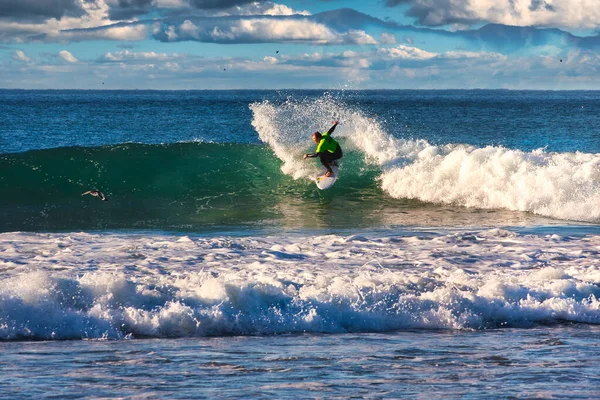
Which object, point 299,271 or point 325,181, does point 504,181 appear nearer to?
point 325,181

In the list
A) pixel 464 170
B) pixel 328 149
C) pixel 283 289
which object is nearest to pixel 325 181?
pixel 328 149

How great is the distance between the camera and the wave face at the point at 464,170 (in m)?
19.7

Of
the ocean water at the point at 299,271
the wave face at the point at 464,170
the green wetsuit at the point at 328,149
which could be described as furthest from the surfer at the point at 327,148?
the wave face at the point at 464,170

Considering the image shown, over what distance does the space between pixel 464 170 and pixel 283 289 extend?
12.4m

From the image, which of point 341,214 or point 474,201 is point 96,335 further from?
point 474,201

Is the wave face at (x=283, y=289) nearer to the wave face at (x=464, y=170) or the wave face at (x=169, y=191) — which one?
the wave face at (x=169, y=191)

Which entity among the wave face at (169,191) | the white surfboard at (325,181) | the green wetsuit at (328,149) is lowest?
the wave face at (169,191)

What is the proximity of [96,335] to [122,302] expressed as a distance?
0.80 m

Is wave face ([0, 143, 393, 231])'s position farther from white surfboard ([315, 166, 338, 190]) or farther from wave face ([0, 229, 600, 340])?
wave face ([0, 229, 600, 340])

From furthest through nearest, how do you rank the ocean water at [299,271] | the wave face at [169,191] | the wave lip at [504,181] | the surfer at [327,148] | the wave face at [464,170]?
the wave face at [464,170]
the wave lip at [504,181]
the surfer at [327,148]
the wave face at [169,191]
the ocean water at [299,271]

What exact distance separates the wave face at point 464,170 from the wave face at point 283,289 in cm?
616

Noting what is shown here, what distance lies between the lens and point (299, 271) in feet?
38.6

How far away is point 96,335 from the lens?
9219 millimetres

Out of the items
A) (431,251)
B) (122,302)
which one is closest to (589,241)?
(431,251)
